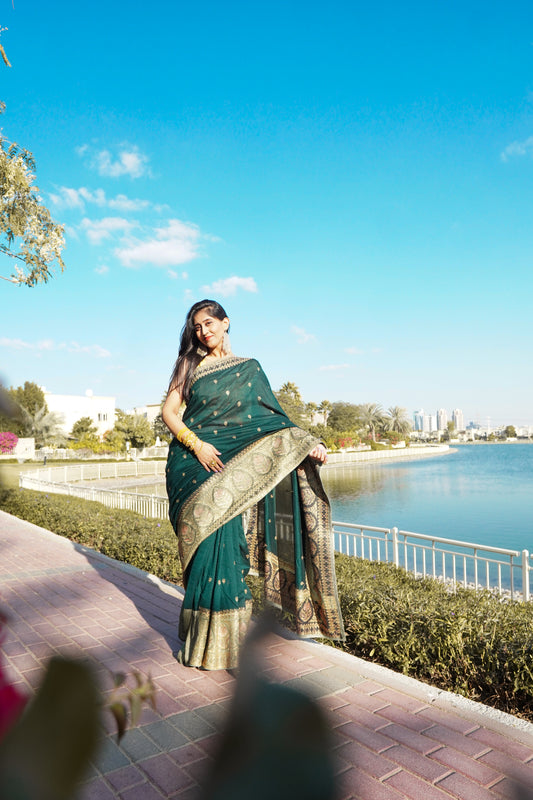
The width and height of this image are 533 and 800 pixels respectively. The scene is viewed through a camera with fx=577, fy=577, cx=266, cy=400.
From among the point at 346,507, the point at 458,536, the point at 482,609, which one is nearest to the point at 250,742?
the point at 482,609

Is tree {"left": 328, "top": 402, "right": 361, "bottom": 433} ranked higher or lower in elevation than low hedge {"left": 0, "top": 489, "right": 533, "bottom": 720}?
higher

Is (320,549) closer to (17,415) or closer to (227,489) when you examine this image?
(227,489)

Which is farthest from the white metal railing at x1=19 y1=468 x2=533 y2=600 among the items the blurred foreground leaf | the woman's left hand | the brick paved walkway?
the blurred foreground leaf

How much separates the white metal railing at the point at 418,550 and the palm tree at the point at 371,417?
57859 mm

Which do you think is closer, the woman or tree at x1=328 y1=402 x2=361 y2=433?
the woman

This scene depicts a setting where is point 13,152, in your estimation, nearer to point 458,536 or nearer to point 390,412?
point 458,536

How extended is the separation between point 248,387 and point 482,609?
2406 millimetres

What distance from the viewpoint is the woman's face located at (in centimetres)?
355

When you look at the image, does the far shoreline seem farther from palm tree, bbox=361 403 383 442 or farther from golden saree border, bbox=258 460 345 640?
golden saree border, bbox=258 460 345 640

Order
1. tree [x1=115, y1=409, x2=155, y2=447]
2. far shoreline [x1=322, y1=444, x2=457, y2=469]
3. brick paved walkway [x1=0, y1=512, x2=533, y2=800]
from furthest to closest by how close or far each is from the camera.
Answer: far shoreline [x1=322, y1=444, x2=457, y2=469], tree [x1=115, y1=409, x2=155, y2=447], brick paved walkway [x1=0, y1=512, x2=533, y2=800]

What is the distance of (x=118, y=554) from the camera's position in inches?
281

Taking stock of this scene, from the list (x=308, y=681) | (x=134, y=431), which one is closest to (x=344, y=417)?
(x=134, y=431)

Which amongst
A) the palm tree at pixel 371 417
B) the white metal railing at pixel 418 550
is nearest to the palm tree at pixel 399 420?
the palm tree at pixel 371 417

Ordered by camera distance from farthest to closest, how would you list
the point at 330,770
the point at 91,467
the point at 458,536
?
the point at 91,467, the point at 458,536, the point at 330,770
